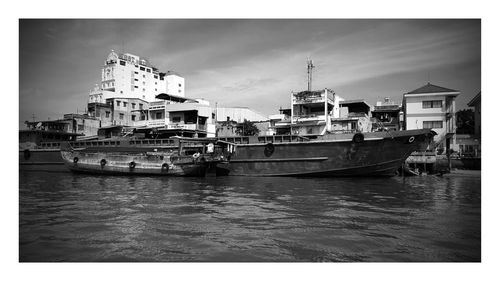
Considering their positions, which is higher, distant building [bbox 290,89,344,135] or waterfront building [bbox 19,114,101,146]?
distant building [bbox 290,89,344,135]

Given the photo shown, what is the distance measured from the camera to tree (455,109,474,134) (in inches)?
1314

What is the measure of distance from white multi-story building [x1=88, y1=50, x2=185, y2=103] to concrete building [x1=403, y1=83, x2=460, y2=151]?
132 ft

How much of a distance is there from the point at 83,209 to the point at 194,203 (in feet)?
9.85

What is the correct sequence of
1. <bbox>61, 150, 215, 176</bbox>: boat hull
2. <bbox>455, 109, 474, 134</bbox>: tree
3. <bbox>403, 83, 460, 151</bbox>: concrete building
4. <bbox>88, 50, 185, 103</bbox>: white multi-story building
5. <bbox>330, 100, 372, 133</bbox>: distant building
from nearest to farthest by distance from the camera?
<bbox>61, 150, 215, 176</bbox>: boat hull, <bbox>403, 83, 460, 151</bbox>: concrete building, <bbox>330, 100, 372, 133</bbox>: distant building, <bbox>455, 109, 474, 134</bbox>: tree, <bbox>88, 50, 185, 103</bbox>: white multi-story building

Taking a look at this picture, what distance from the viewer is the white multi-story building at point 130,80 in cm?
4575

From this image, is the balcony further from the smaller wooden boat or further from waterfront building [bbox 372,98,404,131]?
the smaller wooden boat

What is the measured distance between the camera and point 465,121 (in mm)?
35281

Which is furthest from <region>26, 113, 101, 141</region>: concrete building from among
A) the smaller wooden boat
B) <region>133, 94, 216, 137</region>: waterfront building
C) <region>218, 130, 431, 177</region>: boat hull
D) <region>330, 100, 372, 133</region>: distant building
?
<region>330, 100, 372, 133</region>: distant building

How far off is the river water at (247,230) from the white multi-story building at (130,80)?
1593 inches

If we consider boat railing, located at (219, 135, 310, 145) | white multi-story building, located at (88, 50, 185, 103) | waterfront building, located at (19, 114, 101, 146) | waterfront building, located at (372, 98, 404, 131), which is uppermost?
white multi-story building, located at (88, 50, 185, 103)

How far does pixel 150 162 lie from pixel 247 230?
46.1ft

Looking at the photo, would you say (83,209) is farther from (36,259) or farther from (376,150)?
(376,150)

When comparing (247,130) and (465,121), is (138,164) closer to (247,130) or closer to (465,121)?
(247,130)

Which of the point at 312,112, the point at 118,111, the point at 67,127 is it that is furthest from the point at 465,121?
the point at 67,127
